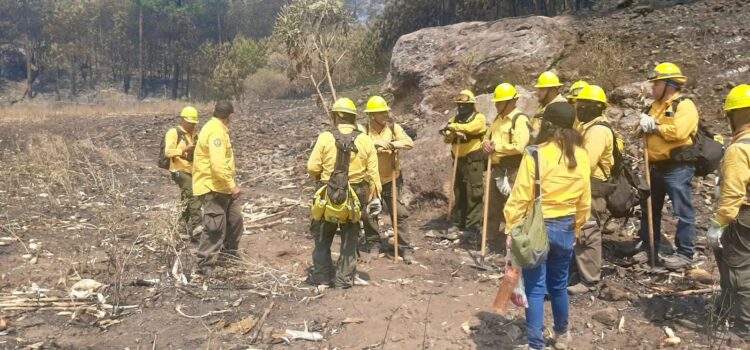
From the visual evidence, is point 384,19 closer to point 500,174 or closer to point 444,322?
point 500,174

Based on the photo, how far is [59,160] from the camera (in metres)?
11.6

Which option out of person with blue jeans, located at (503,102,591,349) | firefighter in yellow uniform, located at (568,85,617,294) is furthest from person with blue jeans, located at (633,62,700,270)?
person with blue jeans, located at (503,102,591,349)

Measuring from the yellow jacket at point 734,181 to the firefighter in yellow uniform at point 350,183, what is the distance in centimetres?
297

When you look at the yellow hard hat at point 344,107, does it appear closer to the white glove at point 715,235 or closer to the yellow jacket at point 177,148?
the yellow jacket at point 177,148

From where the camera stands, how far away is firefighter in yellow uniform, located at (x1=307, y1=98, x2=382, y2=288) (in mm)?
5230

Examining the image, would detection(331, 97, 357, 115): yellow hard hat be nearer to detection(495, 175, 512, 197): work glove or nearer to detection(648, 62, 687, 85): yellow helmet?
detection(495, 175, 512, 197): work glove

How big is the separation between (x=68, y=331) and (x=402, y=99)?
29.1ft

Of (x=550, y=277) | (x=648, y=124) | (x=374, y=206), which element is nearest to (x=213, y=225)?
(x=374, y=206)

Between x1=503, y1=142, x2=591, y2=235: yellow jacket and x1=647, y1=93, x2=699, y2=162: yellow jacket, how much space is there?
1853 mm

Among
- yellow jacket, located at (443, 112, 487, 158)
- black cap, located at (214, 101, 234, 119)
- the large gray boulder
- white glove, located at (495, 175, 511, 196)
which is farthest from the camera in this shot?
the large gray boulder

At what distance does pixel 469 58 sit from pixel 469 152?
15.7ft

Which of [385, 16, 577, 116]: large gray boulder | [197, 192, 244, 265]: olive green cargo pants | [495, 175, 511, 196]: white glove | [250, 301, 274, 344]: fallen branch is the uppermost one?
[385, 16, 577, 116]: large gray boulder

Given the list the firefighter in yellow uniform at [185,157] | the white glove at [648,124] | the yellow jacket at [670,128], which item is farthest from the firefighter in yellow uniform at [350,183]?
the yellow jacket at [670,128]

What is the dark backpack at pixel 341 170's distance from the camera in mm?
5016
